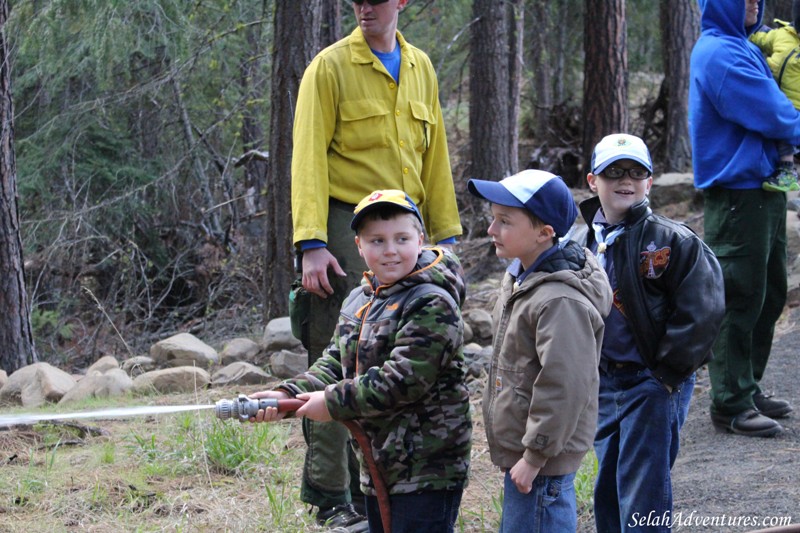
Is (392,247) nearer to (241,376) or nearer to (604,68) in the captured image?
(241,376)

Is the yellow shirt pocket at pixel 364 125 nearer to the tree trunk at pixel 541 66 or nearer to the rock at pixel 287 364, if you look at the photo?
the rock at pixel 287 364

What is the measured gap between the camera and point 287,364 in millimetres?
7473

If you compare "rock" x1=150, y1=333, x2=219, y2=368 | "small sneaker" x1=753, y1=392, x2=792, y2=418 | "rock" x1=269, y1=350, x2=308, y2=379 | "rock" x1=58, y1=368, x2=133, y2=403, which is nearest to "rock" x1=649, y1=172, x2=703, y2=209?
"rock" x1=269, y1=350, x2=308, y2=379

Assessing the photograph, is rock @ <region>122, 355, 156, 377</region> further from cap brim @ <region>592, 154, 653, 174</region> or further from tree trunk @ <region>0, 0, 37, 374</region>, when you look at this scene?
cap brim @ <region>592, 154, 653, 174</region>

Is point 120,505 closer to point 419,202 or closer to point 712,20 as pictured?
point 419,202

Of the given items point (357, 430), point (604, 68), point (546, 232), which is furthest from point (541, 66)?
point (357, 430)

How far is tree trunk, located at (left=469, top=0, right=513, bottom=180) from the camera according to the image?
12.9m

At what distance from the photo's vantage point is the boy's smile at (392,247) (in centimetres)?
303

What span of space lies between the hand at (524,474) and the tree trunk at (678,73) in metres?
12.1

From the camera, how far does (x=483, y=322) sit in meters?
8.50

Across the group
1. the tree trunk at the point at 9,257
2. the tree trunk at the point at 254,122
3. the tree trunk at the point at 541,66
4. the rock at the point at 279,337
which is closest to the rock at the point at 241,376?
the rock at the point at 279,337

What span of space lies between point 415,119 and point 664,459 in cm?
184

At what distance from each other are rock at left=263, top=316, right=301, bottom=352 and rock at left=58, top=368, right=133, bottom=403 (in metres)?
1.24

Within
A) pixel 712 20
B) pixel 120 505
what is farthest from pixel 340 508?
pixel 712 20
